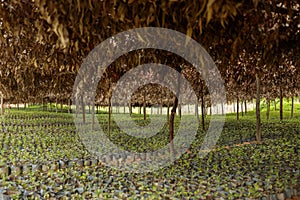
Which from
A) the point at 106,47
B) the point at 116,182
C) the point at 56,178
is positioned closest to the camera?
the point at 106,47

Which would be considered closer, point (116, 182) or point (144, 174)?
point (116, 182)

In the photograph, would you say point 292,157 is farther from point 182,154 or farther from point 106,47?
point 106,47

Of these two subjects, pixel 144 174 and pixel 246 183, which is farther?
pixel 144 174

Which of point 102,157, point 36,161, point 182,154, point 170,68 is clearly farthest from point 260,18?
point 36,161

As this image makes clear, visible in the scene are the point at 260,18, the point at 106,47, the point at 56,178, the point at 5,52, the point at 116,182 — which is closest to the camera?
the point at 260,18

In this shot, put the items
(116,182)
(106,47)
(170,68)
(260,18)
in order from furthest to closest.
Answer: (170,68) → (116,182) → (106,47) → (260,18)

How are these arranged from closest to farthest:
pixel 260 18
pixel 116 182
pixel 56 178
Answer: pixel 260 18
pixel 116 182
pixel 56 178

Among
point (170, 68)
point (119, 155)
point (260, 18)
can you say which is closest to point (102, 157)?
point (119, 155)

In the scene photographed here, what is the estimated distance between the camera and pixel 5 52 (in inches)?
238

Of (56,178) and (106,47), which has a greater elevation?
(106,47)

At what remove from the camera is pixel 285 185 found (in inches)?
249

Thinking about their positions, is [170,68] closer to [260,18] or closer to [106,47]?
[106,47]

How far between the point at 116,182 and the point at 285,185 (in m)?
3.38

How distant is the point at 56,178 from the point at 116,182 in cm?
158
